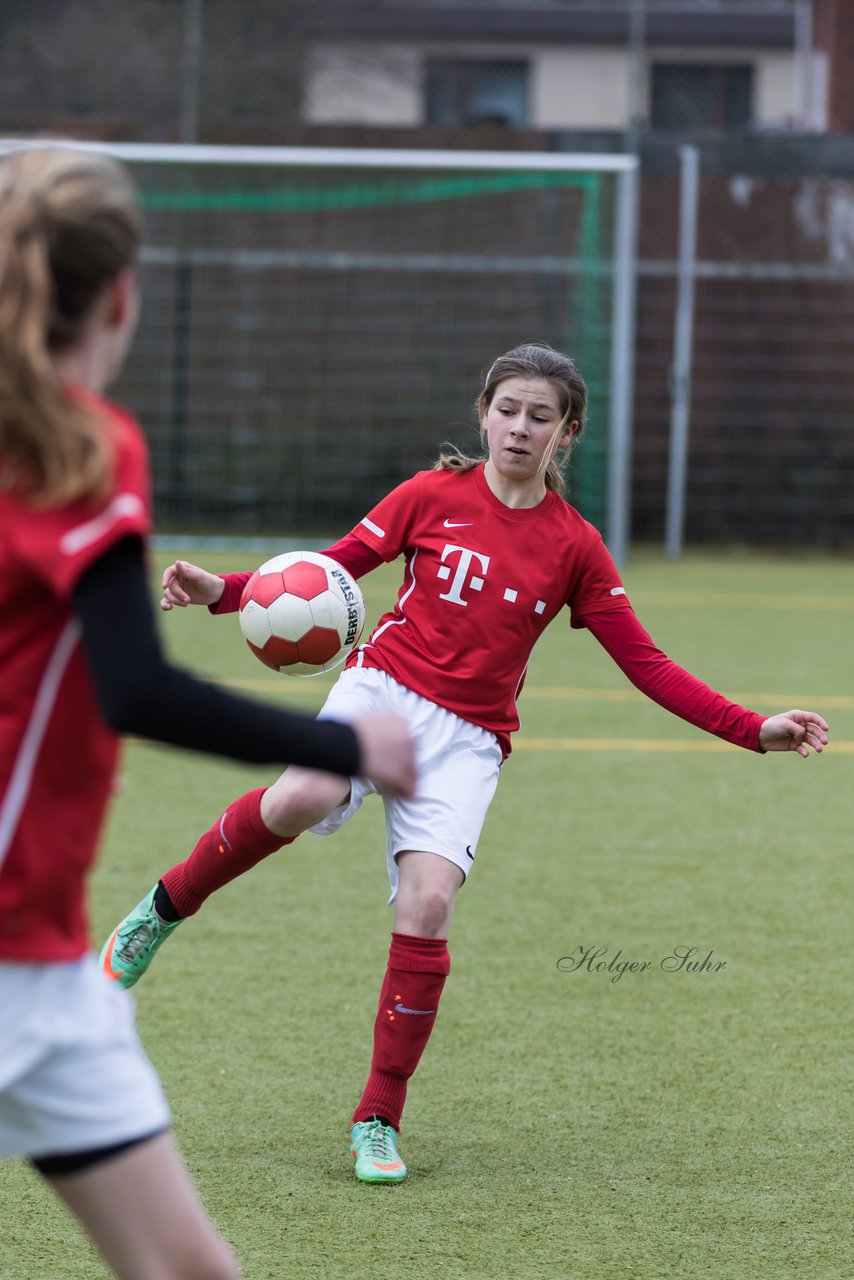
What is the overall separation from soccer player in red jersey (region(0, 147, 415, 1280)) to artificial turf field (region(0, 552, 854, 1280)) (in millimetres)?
1007

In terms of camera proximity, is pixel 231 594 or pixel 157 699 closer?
pixel 157 699

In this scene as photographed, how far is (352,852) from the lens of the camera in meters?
5.21

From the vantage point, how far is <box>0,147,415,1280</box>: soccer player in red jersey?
5.06 feet

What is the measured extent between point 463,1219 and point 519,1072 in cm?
68

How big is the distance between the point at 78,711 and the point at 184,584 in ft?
4.78

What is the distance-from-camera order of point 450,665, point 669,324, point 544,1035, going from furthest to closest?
point 669,324 → point 544,1035 → point 450,665

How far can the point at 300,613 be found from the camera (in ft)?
10.6

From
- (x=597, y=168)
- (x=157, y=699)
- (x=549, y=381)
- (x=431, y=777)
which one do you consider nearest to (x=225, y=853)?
(x=431, y=777)

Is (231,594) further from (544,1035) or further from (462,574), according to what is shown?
(544,1035)

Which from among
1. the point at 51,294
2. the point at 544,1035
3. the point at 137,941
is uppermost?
the point at 51,294

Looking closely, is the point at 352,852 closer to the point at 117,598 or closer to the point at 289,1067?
the point at 289,1067

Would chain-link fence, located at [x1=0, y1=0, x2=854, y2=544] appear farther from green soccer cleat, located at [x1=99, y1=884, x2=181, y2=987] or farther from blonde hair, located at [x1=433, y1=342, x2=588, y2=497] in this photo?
green soccer cleat, located at [x1=99, y1=884, x2=181, y2=987]

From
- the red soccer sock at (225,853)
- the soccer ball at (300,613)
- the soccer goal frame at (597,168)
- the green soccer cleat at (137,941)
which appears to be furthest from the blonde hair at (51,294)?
the soccer goal frame at (597,168)

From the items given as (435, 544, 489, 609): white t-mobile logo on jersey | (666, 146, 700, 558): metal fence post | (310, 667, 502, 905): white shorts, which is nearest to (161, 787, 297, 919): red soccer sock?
(310, 667, 502, 905): white shorts
